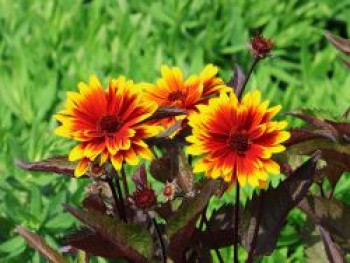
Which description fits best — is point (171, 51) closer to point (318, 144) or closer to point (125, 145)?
point (318, 144)

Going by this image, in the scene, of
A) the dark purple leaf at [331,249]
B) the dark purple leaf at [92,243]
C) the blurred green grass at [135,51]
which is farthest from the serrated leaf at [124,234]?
the blurred green grass at [135,51]

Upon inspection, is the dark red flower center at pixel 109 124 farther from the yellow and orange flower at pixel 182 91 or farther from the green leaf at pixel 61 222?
the green leaf at pixel 61 222

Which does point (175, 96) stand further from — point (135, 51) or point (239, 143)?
point (135, 51)

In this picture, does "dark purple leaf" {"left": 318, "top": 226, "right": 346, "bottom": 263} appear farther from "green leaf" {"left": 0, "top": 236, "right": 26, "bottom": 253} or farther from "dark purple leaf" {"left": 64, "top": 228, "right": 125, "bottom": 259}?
"green leaf" {"left": 0, "top": 236, "right": 26, "bottom": 253}

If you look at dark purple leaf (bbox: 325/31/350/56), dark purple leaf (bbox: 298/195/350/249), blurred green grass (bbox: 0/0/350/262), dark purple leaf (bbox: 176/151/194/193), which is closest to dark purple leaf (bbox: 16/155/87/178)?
dark purple leaf (bbox: 176/151/194/193)

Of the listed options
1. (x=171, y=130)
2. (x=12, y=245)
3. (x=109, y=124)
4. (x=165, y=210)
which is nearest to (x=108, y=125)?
(x=109, y=124)

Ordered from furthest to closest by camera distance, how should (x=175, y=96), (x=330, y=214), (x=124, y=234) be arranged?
(x=330, y=214) → (x=175, y=96) → (x=124, y=234)
